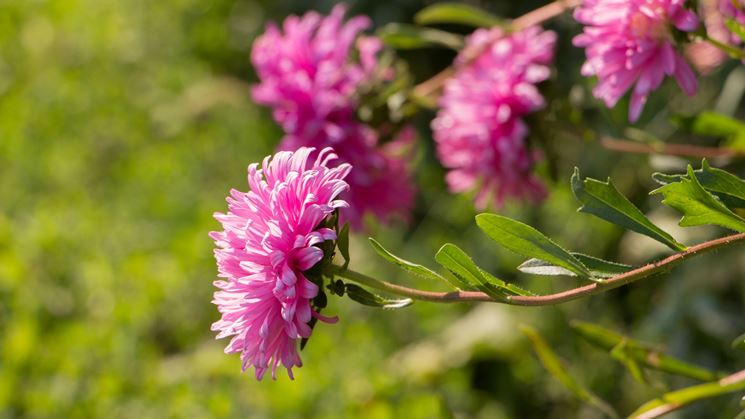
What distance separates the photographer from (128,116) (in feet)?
7.50

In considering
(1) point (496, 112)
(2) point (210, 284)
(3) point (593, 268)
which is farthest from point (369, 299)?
(2) point (210, 284)

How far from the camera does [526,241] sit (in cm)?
66

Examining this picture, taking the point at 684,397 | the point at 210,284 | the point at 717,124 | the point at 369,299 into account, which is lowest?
the point at 210,284

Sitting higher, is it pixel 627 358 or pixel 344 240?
pixel 344 240

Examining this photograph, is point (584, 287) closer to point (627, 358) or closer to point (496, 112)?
point (627, 358)

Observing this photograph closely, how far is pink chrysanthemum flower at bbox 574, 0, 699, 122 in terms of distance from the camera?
77 centimetres

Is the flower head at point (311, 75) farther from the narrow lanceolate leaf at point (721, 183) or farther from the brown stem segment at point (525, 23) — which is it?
the narrow lanceolate leaf at point (721, 183)

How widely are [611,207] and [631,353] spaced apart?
240 mm

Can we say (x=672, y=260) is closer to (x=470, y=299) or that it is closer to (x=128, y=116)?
(x=470, y=299)

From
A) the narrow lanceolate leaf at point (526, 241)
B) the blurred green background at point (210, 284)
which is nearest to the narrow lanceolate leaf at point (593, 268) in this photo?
the narrow lanceolate leaf at point (526, 241)

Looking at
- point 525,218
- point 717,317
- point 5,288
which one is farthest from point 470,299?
point 5,288

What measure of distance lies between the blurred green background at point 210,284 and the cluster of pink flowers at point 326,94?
0.21 metres

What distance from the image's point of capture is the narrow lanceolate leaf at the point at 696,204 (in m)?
0.65

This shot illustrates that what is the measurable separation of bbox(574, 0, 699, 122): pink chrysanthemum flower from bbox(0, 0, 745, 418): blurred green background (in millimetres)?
242
